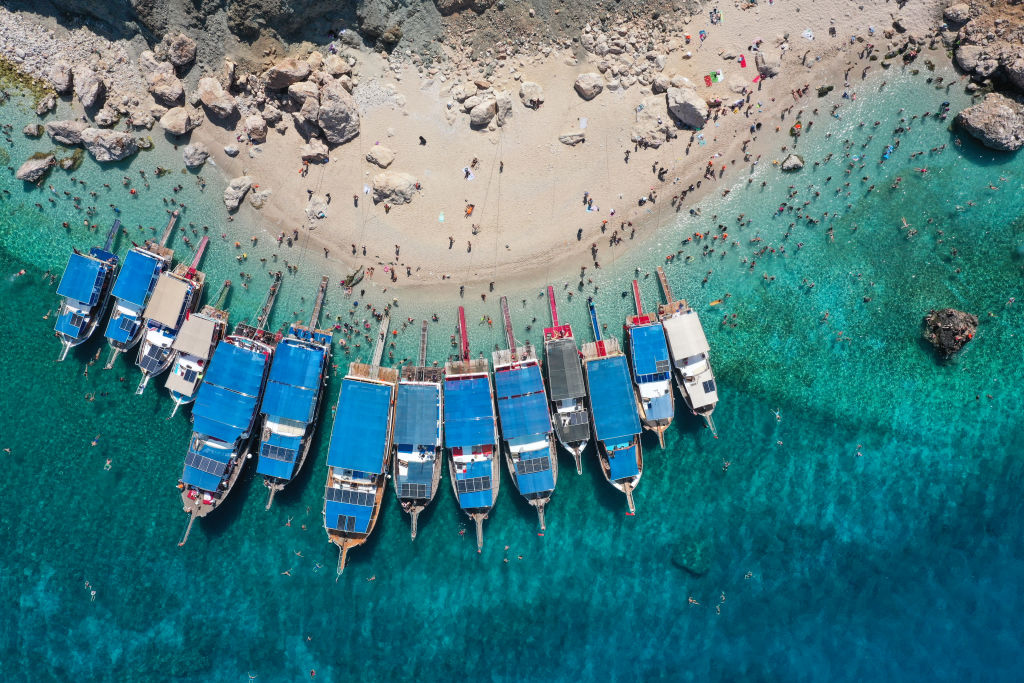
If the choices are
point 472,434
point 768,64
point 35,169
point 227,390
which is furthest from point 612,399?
point 35,169

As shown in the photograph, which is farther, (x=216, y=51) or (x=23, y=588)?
(x=23, y=588)

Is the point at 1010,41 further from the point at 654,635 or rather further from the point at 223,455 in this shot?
the point at 223,455

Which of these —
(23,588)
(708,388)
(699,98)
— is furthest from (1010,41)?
(23,588)

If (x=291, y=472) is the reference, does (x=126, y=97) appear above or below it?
above

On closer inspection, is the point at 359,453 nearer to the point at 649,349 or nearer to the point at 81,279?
the point at 649,349

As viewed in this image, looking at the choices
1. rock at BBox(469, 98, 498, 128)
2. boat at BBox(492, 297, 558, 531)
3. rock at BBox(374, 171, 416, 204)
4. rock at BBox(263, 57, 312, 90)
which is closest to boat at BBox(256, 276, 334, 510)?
rock at BBox(374, 171, 416, 204)

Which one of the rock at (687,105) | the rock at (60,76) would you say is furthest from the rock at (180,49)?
the rock at (687,105)
